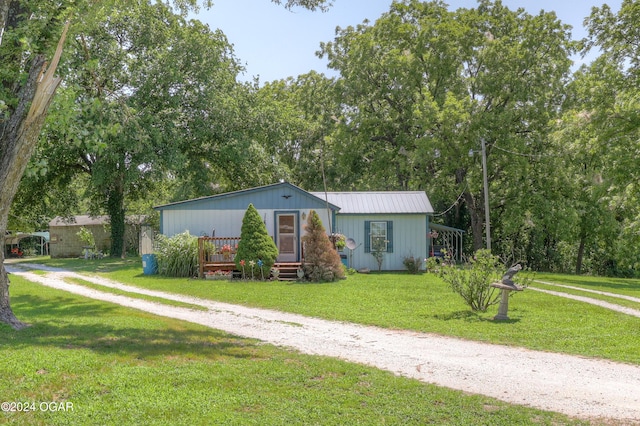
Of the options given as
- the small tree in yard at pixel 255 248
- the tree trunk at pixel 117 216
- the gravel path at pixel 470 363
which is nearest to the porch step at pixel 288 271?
the small tree in yard at pixel 255 248

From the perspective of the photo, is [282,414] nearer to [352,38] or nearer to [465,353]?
[465,353]

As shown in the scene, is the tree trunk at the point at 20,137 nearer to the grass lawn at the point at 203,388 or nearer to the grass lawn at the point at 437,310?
the grass lawn at the point at 203,388

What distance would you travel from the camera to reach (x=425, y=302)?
1182 centimetres

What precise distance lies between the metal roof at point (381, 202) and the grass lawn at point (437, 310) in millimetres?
4465

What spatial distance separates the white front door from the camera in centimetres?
→ 1917

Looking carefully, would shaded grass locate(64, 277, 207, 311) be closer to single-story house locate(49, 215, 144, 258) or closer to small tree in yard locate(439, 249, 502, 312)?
small tree in yard locate(439, 249, 502, 312)

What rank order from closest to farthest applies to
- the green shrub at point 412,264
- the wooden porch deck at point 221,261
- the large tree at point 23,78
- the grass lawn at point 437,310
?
the large tree at point 23,78, the grass lawn at point 437,310, the wooden porch deck at point 221,261, the green shrub at point 412,264

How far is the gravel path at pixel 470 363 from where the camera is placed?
16.6 feet

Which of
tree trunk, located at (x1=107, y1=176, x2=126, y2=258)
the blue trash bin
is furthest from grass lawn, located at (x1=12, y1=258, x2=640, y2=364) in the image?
tree trunk, located at (x1=107, y1=176, x2=126, y2=258)

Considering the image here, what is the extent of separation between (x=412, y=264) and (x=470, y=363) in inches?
543

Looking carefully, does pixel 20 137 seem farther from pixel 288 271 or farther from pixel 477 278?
pixel 288 271

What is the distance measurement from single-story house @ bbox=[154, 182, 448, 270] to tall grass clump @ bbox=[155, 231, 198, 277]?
142 cm

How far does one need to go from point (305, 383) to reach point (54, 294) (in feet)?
31.5

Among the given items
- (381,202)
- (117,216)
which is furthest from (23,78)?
(117,216)
